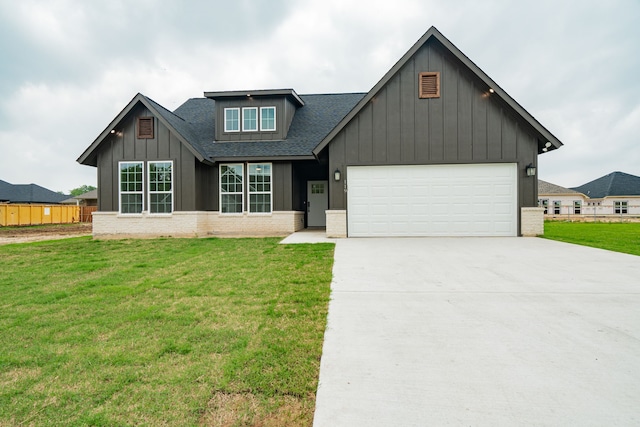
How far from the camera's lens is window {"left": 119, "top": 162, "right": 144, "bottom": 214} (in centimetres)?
1323

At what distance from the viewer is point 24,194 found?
40.2 metres

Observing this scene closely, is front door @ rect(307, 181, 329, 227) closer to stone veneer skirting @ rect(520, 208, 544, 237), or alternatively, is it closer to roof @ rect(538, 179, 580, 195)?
stone veneer skirting @ rect(520, 208, 544, 237)

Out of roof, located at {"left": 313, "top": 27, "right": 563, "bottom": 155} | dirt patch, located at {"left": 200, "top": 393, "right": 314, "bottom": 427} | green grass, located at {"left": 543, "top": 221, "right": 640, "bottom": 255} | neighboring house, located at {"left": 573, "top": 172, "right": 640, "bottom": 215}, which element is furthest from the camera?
neighboring house, located at {"left": 573, "top": 172, "right": 640, "bottom": 215}

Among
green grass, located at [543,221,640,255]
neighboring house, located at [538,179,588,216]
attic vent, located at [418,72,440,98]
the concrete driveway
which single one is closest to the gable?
attic vent, located at [418,72,440,98]

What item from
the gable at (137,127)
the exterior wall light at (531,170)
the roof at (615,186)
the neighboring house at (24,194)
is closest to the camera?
the exterior wall light at (531,170)

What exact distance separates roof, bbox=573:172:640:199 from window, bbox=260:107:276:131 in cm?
4199

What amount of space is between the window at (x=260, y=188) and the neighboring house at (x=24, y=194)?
39.1 m

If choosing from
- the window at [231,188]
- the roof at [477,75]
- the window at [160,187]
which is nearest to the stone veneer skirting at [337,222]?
the roof at [477,75]

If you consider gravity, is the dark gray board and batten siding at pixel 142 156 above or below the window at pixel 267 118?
below

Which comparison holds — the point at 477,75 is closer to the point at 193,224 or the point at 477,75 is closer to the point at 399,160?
the point at 399,160

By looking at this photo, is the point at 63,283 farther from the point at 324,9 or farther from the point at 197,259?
the point at 324,9

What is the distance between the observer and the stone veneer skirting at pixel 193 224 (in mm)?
13078

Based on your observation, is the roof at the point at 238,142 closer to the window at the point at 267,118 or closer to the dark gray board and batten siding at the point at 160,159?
the dark gray board and batten siding at the point at 160,159

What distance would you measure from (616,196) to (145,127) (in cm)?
4692
